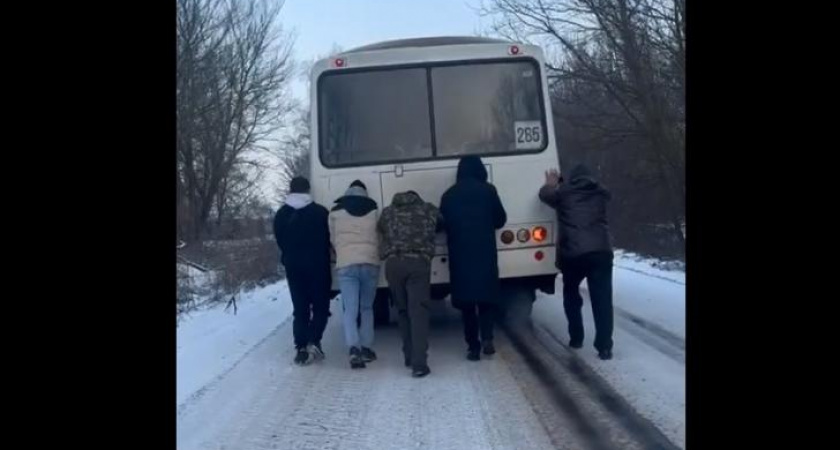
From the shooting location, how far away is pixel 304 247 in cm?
825

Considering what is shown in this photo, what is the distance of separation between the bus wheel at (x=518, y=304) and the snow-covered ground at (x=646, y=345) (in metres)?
0.30

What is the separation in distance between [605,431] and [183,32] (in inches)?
599

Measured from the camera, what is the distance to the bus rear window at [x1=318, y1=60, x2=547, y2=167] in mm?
9055

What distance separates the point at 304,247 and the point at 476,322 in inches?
72.5

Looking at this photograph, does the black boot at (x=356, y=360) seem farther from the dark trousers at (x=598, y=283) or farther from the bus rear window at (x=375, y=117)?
the dark trousers at (x=598, y=283)

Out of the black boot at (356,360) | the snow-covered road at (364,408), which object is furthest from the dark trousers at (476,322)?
the black boot at (356,360)

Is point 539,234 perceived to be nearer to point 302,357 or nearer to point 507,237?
point 507,237

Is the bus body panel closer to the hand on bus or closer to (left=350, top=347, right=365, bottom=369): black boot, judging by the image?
the hand on bus

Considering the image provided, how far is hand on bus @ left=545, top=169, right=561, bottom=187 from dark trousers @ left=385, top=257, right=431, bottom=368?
1.73 metres

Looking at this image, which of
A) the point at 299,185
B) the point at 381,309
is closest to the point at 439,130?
the point at 299,185

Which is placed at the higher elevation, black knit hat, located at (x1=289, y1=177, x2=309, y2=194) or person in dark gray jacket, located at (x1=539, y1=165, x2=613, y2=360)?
black knit hat, located at (x1=289, y1=177, x2=309, y2=194)

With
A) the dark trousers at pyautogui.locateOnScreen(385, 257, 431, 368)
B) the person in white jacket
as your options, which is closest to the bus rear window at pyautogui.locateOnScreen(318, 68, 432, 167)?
the person in white jacket

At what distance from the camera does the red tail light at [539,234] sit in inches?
351
